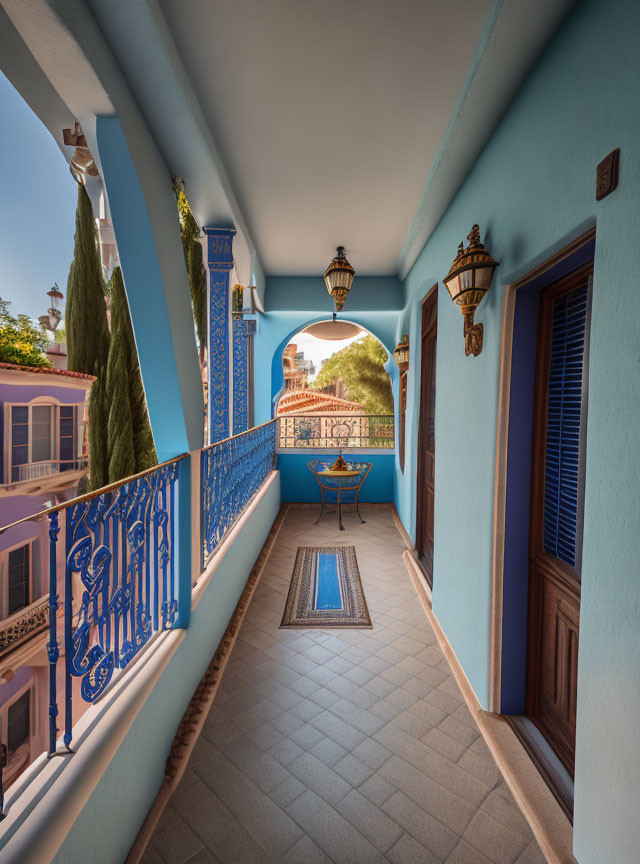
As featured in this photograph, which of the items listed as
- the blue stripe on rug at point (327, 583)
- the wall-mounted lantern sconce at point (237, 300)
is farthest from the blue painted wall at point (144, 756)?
the wall-mounted lantern sconce at point (237, 300)

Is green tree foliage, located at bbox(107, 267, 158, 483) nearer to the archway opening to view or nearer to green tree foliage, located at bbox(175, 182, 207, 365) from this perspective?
green tree foliage, located at bbox(175, 182, 207, 365)

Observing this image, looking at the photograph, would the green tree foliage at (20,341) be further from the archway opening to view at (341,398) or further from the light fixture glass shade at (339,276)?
the light fixture glass shade at (339,276)

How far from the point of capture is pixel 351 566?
4305 millimetres

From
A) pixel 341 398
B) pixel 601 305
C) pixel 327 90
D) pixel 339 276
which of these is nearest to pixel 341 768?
pixel 601 305

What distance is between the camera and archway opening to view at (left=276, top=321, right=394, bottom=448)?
7.16m

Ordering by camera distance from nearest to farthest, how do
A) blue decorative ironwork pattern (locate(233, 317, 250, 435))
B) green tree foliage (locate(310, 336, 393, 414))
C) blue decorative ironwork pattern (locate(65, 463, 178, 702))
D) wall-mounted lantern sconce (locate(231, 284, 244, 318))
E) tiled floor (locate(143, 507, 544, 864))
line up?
blue decorative ironwork pattern (locate(65, 463, 178, 702)) → tiled floor (locate(143, 507, 544, 864)) → wall-mounted lantern sconce (locate(231, 284, 244, 318)) → blue decorative ironwork pattern (locate(233, 317, 250, 435)) → green tree foliage (locate(310, 336, 393, 414))

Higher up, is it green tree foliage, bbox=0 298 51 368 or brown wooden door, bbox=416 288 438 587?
green tree foliage, bbox=0 298 51 368

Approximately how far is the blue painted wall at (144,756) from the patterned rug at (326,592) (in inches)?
→ 28.3

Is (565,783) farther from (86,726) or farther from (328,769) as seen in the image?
(86,726)

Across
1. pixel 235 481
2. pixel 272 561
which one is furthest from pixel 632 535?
pixel 272 561

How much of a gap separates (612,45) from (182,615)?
2833mm

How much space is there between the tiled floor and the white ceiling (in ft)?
10.6

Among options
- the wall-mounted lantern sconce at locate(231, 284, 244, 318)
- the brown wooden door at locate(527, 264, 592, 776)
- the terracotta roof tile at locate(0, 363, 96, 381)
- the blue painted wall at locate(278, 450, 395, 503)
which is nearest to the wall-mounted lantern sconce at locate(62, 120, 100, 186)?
the wall-mounted lantern sconce at locate(231, 284, 244, 318)

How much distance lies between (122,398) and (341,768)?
621 cm
